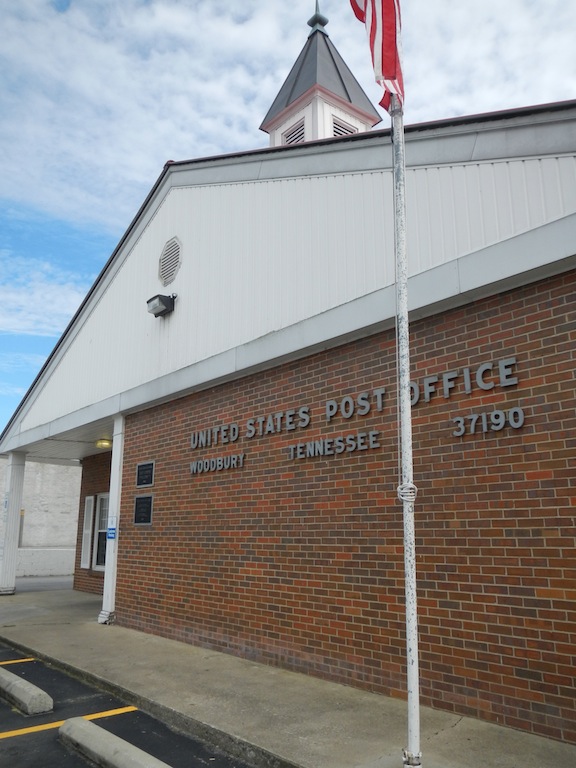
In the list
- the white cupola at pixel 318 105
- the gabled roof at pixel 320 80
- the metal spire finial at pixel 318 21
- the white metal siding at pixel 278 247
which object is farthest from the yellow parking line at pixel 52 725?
the metal spire finial at pixel 318 21

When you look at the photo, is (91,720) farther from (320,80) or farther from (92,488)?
(320,80)

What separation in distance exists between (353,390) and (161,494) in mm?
4489

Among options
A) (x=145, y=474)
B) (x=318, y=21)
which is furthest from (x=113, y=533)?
(x=318, y=21)

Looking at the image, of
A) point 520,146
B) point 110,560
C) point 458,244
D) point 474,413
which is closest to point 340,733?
point 474,413

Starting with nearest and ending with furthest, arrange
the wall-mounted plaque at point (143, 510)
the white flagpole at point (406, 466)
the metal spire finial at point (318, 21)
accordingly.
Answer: the white flagpole at point (406, 466) < the wall-mounted plaque at point (143, 510) < the metal spire finial at point (318, 21)

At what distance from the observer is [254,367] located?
8266mm

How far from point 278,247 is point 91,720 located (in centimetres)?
570

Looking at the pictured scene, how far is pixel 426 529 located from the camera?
5.85 metres

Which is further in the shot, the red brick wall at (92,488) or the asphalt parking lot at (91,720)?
the red brick wall at (92,488)

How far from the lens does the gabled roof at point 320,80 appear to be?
17828mm

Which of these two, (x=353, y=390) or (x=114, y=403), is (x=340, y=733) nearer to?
(x=353, y=390)

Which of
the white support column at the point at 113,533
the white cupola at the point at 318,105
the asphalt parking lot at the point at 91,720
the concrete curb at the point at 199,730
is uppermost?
the white cupola at the point at 318,105

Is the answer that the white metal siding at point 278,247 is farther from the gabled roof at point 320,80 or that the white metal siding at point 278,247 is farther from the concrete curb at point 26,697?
the gabled roof at point 320,80

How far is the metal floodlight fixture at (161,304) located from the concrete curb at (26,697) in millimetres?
5786
